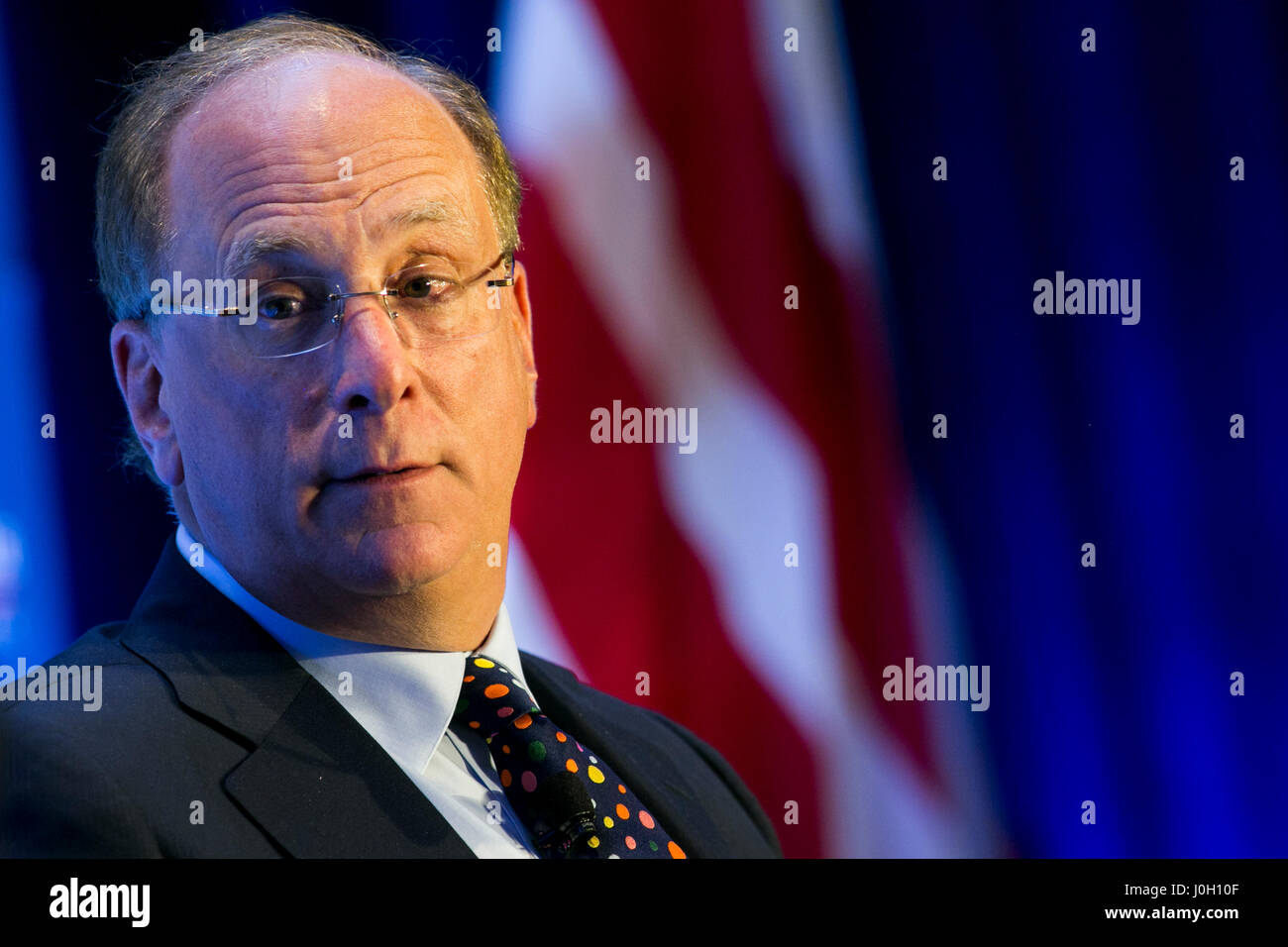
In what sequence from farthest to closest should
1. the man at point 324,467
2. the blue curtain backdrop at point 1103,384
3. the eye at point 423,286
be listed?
the blue curtain backdrop at point 1103,384 → the eye at point 423,286 → the man at point 324,467

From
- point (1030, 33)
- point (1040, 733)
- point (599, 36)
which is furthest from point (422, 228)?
point (1040, 733)

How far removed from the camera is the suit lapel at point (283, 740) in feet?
4.78

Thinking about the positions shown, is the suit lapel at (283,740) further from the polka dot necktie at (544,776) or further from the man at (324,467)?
the polka dot necktie at (544,776)

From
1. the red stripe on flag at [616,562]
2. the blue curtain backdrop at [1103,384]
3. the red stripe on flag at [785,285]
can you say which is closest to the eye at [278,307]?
the red stripe on flag at [616,562]

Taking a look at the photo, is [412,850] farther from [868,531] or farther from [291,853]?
[868,531]

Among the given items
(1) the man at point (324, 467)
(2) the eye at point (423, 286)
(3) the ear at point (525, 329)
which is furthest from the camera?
(3) the ear at point (525, 329)

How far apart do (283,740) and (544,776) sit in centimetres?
34

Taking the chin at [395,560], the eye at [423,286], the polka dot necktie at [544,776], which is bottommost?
the polka dot necktie at [544,776]

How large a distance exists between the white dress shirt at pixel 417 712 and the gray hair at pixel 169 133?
44cm

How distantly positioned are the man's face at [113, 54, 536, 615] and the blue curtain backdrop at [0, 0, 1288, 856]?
90 centimetres

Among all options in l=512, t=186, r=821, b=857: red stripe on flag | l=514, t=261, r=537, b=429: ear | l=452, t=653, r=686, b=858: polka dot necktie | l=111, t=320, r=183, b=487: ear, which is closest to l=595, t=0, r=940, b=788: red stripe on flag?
l=512, t=186, r=821, b=857: red stripe on flag

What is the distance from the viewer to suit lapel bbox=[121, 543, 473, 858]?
4.78 ft

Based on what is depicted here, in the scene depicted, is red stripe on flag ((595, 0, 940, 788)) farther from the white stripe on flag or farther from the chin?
the chin

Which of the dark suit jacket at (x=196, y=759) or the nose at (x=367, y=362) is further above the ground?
the nose at (x=367, y=362)
